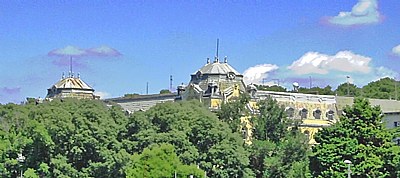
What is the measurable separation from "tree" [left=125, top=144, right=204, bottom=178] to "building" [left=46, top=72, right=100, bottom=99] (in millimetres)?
52758

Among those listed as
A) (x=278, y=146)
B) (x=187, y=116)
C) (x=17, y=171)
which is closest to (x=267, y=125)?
(x=278, y=146)

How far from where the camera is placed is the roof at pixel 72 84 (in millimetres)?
108188

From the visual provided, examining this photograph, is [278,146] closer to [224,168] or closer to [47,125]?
[224,168]

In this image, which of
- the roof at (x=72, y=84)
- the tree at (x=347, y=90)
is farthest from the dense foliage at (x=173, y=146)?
the tree at (x=347, y=90)

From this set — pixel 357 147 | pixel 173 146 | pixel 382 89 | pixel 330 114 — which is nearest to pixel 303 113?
pixel 330 114

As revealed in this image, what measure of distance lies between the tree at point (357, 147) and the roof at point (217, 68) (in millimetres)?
35398

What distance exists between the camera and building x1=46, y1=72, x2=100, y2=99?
352 feet

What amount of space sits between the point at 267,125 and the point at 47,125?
19.1 metres

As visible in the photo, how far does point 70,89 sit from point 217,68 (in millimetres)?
24863

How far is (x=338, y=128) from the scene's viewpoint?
55125mm

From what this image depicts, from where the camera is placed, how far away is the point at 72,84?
108688mm

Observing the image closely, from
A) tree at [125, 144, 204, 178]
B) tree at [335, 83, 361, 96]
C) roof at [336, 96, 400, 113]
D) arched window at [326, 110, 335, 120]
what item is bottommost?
tree at [125, 144, 204, 178]

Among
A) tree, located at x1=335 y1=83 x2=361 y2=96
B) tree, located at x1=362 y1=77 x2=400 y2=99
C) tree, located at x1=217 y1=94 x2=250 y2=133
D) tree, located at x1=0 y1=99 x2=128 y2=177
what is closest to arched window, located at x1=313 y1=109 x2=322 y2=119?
tree, located at x1=362 y1=77 x2=400 y2=99

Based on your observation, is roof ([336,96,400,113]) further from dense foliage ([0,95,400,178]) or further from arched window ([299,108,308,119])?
dense foliage ([0,95,400,178])
